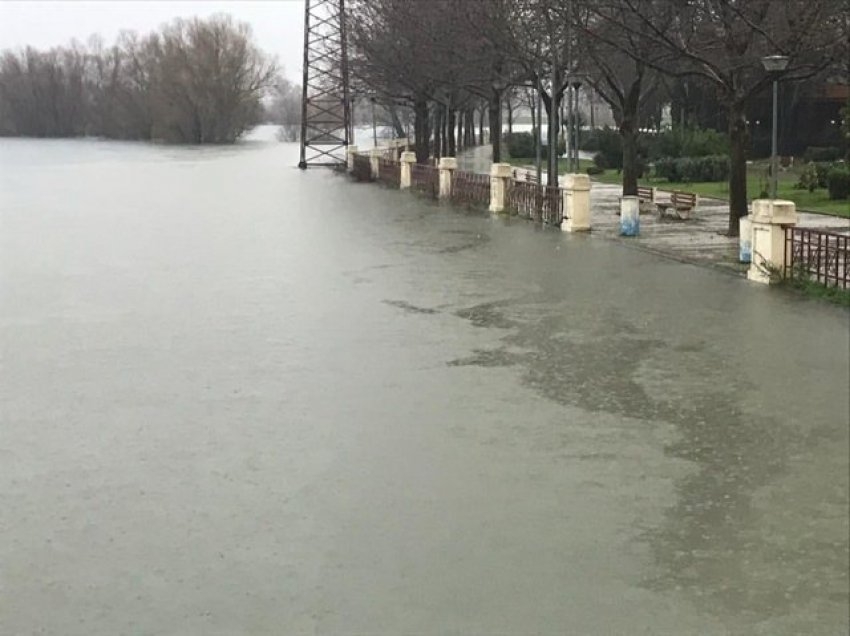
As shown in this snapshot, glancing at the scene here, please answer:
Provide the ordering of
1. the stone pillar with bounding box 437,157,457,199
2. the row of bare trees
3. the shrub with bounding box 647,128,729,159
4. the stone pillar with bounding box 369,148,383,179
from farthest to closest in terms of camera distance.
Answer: the stone pillar with bounding box 369,148,383,179 < the shrub with bounding box 647,128,729,159 < the stone pillar with bounding box 437,157,457,199 < the row of bare trees

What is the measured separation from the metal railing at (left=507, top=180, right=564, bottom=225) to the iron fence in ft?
70.0

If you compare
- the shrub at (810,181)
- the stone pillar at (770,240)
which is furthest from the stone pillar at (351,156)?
the stone pillar at (770,240)

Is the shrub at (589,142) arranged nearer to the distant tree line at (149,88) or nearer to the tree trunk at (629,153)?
the tree trunk at (629,153)

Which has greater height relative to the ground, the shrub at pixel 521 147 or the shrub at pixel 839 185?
the shrub at pixel 521 147

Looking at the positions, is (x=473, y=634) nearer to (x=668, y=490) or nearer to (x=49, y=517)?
(x=668, y=490)

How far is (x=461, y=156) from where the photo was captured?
66.8m

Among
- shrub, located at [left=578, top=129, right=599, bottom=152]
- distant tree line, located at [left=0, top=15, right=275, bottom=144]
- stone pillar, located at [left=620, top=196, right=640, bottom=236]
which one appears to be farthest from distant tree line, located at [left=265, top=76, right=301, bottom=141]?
stone pillar, located at [left=620, top=196, right=640, bottom=236]

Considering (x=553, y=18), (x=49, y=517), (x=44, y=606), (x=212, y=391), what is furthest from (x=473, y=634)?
(x=553, y=18)

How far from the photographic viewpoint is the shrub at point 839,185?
28172 millimetres

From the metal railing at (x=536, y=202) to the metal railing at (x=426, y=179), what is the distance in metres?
8.29

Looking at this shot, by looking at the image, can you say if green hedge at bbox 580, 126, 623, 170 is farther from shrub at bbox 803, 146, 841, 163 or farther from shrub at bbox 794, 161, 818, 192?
shrub at bbox 794, 161, 818, 192

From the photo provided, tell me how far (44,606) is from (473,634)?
2014 millimetres

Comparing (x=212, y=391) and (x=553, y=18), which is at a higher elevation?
(x=553, y=18)

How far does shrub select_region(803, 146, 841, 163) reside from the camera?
45594 mm
